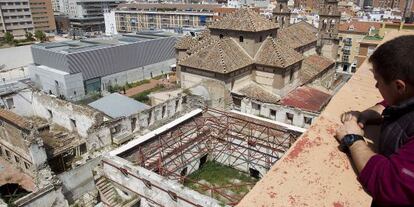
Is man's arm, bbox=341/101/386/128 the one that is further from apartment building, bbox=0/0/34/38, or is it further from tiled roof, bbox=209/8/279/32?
apartment building, bbox=0/0/34/38

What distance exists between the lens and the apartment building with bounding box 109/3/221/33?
72.6 metres

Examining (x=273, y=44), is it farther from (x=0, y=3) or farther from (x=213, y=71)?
(x=0, y=3)

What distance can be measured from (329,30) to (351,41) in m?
12.8

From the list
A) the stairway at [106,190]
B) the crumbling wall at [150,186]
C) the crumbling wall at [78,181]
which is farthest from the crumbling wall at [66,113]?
the crumbling wall at [150,186]

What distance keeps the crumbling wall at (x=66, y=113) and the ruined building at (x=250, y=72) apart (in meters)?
6.88

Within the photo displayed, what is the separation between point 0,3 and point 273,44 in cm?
7355

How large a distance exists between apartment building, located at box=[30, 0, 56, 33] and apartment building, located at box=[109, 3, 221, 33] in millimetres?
17415

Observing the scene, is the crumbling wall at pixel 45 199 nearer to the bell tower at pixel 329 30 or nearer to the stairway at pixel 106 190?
the stairway at pixel 106 190

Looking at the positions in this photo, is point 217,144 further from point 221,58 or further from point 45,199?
point 45,199

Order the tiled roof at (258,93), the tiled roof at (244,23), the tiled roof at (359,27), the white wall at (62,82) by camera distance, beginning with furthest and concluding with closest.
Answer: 1. the tiled roof at (359,27)
2. the white wall at (62,82)
3. the tiled roof at (244,23)
4. the tiled roof at (258,93)

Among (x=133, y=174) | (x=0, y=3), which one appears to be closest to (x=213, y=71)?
(x=133, y=174)

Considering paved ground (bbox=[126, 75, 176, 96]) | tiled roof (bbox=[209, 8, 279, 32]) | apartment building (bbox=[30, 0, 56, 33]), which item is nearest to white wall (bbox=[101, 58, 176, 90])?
paved ground (bbox=[126, 75, 176, 96])

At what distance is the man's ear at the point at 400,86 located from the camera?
260 cm

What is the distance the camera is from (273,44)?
22172 mm
